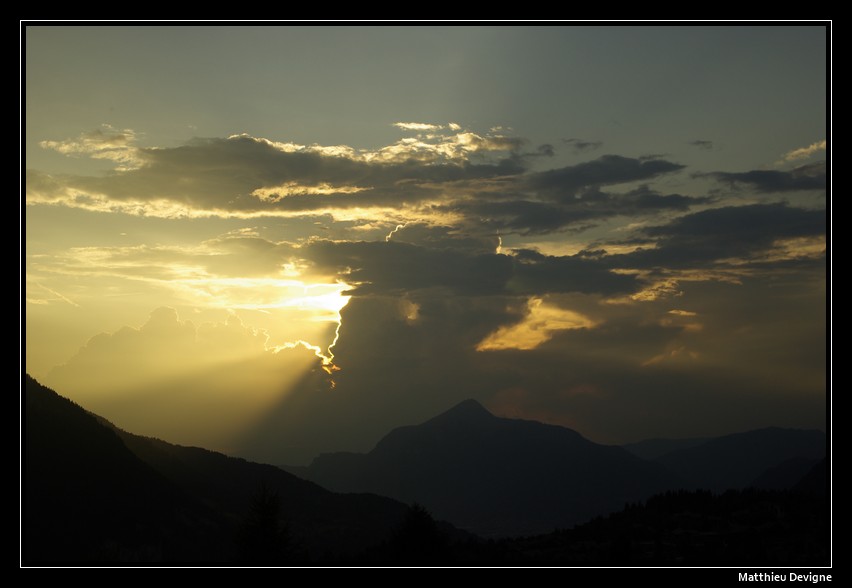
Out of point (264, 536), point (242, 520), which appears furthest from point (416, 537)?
point (242, 520)

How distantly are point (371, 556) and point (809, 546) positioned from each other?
30.1m

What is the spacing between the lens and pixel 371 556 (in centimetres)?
5747

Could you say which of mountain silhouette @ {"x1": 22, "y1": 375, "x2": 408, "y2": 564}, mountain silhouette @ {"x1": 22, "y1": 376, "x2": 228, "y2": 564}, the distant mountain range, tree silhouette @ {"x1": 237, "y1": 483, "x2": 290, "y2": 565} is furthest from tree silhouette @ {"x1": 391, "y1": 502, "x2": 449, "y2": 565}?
mountain silhouette @ {"x1": 22, "y1": 376, "x2": 228, "y2": 564}

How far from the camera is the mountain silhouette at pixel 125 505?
404ft

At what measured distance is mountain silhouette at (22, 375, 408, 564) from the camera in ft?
404

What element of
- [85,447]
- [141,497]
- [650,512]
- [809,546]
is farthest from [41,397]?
[809,546]

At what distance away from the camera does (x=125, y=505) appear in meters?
140

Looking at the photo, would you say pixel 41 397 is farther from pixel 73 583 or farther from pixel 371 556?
pixel 73 583

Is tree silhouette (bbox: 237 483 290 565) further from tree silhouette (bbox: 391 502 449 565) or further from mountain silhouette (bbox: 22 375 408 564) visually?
mountain silhouette (bbox: 22 375 408 564)

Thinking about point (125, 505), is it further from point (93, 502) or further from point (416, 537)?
point (416, 537)

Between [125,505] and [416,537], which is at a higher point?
[416,537]

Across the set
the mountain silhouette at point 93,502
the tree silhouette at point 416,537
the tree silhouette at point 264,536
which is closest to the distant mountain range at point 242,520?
the tree silhouette at point 416,537
